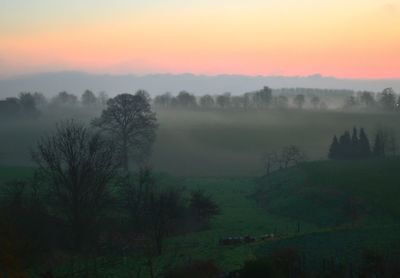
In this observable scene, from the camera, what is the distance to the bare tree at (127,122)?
5736cm

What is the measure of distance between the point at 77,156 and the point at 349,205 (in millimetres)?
23203

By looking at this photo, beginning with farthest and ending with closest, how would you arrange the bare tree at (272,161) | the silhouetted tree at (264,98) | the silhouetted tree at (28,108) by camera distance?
the silhouetted tree at (264,98), the silhouetted tree at (28,108), the bare tree at (272,161)

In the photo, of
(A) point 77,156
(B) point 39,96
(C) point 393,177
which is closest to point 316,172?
(C) point 393,177

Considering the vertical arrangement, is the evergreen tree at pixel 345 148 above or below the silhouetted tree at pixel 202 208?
above

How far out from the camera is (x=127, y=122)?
5788 centimetres

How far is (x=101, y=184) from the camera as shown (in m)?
32.2

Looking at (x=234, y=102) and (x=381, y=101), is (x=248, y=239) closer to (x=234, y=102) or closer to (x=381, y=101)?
(x=381, y=101)

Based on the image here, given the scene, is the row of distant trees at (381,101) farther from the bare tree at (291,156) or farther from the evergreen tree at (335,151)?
the bare tree at (291,156)

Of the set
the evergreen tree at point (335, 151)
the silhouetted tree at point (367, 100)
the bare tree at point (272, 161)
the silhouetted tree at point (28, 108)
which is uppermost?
the silhouetted tree at point (367, 100)

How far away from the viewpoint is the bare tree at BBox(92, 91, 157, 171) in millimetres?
57362

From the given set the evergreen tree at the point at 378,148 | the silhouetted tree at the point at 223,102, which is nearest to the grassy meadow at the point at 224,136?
the evergreen tree at the point at 378,148

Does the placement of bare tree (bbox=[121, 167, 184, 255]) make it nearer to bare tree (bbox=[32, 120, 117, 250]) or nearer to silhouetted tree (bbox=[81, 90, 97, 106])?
bare tree (bbox=[32, 120, 117, 250])

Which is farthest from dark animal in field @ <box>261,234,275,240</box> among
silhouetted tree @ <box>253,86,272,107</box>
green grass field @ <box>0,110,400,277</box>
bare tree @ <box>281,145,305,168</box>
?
silhouetted tree @ <box>253,86,272,107</box>

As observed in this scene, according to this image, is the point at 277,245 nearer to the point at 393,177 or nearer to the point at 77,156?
the point at 77,156
